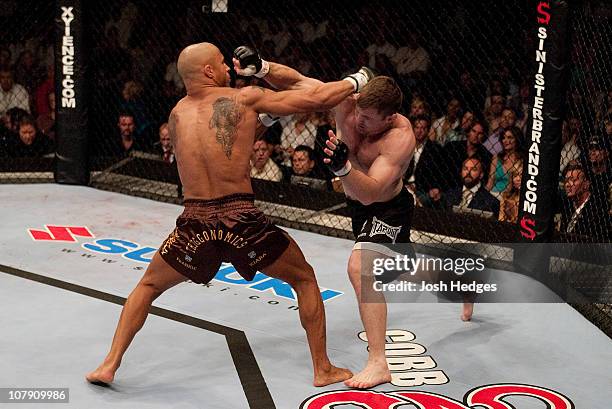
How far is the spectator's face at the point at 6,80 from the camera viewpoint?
7.10m

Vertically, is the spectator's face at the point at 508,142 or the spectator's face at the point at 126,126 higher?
the spectator's face at the point at 508,142

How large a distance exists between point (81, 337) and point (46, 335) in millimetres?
142

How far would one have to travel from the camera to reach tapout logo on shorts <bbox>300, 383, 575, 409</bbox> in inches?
125

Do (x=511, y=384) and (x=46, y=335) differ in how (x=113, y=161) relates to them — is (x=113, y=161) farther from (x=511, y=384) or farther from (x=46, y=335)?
(x=511, y=384)

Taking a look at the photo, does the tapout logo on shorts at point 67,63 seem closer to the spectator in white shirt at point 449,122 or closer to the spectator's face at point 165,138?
the spectator's face at point 165,138

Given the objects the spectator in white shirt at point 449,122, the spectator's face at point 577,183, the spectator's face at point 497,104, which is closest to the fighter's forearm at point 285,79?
the spectator's face at point 577,183

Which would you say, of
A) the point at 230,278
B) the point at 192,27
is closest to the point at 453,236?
the point at 230,278

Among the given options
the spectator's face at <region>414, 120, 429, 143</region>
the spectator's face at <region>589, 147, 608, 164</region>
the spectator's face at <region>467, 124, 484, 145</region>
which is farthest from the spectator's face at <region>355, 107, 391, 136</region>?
the spectator's face at <region>414, 120, 429, 143</region>

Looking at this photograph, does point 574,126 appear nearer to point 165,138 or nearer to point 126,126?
point 165,138

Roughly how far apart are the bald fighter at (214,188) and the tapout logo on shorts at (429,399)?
0.30m

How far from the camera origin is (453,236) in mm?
5246

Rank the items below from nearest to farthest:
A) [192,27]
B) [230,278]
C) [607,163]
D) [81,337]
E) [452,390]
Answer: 1. [452,390]
2. [81,337]
3. [230,278]
4. [607,163]
5. [192,27]

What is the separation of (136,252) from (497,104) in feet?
7.91

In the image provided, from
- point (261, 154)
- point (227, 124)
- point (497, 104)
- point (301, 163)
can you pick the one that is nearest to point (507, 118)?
point (497, 104)
